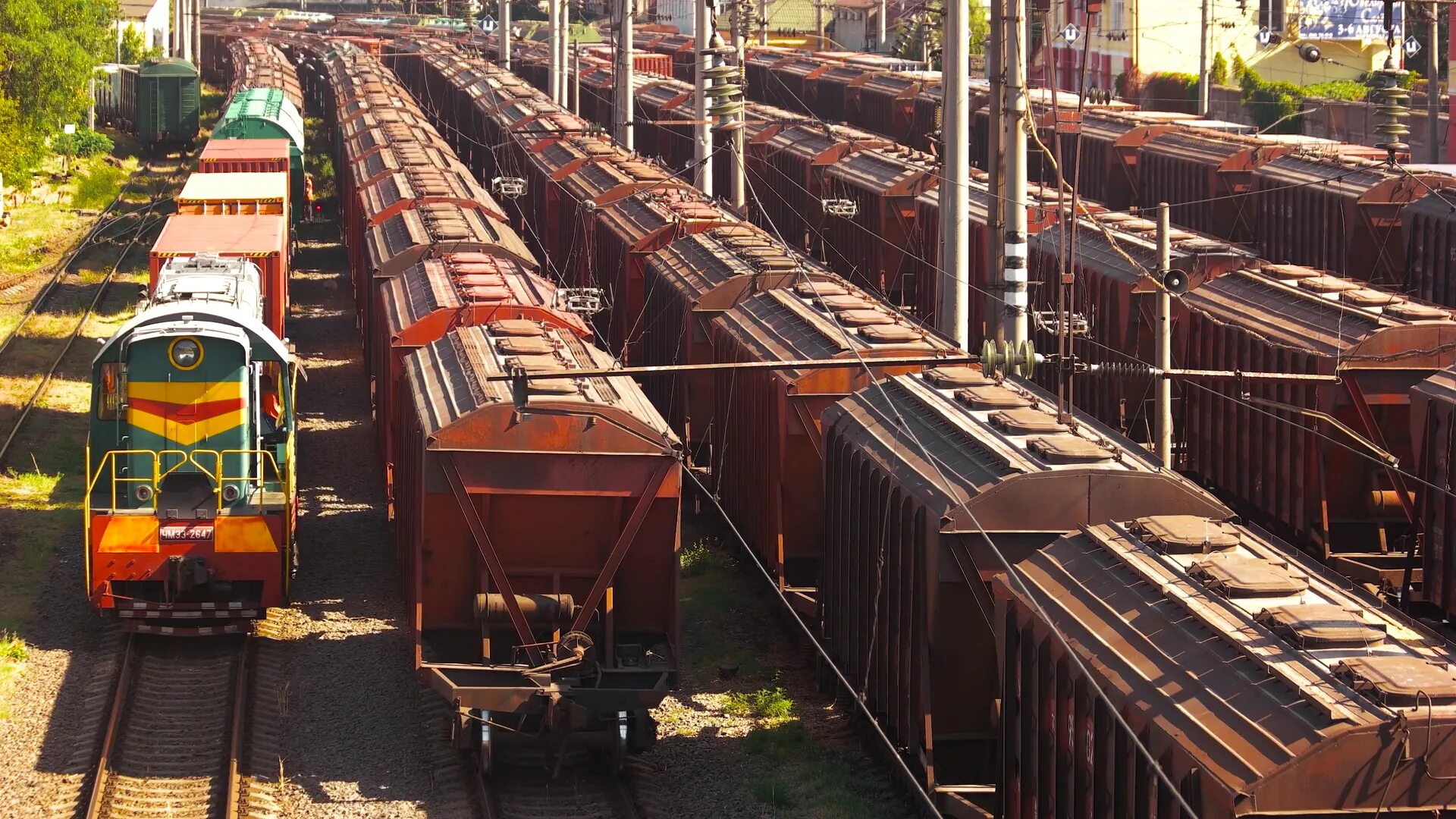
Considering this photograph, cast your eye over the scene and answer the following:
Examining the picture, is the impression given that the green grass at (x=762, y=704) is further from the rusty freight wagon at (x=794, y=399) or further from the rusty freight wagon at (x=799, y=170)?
the rusty freight wagon at (x=799, y=170)

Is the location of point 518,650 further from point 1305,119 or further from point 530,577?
point 1305,119

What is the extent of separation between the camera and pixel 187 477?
19.2 meters

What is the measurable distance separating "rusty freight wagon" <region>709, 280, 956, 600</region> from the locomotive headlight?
18.6ft

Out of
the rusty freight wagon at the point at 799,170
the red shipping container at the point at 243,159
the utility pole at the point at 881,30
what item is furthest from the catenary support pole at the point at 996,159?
the utility pole at the point at 881,30

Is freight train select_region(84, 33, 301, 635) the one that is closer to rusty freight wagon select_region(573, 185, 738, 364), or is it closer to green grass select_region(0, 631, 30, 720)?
green grass select_region(0, 631, 30, 720)

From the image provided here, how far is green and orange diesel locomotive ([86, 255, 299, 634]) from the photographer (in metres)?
17.8

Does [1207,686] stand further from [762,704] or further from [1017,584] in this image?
[762,704]

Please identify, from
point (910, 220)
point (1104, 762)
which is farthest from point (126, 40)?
point (1104, 762)

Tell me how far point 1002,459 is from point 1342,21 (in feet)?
197

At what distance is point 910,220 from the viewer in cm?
2916

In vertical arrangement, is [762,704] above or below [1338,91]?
below

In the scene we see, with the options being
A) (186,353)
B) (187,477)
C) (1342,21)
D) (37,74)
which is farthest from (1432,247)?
(1342,21)

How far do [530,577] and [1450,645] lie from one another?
760 centimetres

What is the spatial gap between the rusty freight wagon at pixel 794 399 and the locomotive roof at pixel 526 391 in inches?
68.7
